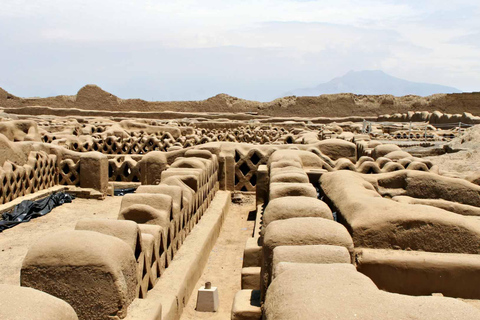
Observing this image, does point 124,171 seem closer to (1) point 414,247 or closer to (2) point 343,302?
(1) point 414,247

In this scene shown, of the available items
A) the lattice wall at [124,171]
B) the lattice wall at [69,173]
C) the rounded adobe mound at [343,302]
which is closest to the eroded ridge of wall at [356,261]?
the rounded adobe mound at [343,302]

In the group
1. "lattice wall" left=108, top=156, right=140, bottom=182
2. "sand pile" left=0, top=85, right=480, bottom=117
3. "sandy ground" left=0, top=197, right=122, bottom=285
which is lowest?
"sandy ground" left=0, top=197, right=122, bottom=285

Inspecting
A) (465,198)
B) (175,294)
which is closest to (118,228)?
(175,294)

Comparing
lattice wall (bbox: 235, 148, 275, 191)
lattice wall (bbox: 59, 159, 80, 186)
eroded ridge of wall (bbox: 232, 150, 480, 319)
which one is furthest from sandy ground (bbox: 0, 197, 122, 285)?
eroded ridge of wall (bbox: 232, 150, 480, 319)

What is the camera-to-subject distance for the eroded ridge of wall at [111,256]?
3184 millimetres

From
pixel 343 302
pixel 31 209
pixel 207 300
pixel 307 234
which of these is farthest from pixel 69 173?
pixel 343 302

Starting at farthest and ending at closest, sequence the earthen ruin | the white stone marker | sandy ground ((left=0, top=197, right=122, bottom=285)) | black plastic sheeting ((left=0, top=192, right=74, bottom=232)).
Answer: black plastic sheeting ((left=0, top=192, right=74, bottom=232)) → sandy ground ((left=0, top=197, right=122, bottom=285)) → the white stone marker → the earthen ruin

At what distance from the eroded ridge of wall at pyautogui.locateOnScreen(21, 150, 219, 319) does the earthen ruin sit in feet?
0.03

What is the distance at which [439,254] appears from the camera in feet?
11.9

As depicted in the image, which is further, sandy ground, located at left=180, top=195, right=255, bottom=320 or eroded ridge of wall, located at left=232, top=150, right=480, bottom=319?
sandy ground, located at left=180, top=195, right=255, bottom=320

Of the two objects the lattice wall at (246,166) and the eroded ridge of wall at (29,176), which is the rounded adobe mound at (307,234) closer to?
the lattice wall at (246,166)

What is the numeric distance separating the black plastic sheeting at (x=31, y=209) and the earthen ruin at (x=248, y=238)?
18cm

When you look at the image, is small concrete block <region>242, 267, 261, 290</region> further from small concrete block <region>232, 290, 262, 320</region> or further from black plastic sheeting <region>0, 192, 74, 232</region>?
black plastic sheeting <region>0, 192, 74, 232</region>

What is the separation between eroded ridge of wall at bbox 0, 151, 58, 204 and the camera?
902 centimetres
